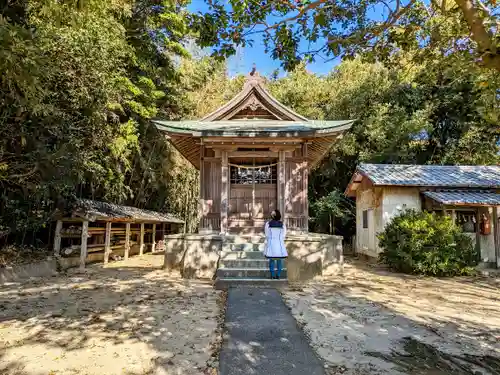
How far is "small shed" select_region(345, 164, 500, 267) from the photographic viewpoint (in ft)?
37.7

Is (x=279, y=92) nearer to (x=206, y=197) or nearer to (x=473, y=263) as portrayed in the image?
(x=206, y=197)

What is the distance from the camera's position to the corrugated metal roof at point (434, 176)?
12.0 meters

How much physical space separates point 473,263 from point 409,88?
1237 cm

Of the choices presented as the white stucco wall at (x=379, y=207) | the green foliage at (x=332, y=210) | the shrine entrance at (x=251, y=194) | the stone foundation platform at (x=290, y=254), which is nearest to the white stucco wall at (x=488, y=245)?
the white stucco wall at (x=379, y=207)

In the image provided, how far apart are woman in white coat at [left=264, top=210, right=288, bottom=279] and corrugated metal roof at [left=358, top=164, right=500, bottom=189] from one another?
20.8 feet

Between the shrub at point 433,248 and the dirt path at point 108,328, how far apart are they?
20.0 feet

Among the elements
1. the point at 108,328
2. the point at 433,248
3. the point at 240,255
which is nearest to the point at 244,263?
the point at 240,255

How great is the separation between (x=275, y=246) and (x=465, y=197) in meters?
8.21

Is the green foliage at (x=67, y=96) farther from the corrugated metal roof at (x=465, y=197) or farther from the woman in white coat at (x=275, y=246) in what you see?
the corrugated metal roof at (x=465, y=197)

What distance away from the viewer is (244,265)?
7773 millimetres

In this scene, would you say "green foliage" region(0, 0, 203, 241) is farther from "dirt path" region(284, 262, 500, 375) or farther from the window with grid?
"dirt path" region(284, 262, 500, 375)

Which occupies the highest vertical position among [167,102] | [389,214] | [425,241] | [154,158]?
[167,102]

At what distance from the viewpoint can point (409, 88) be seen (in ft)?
61.9

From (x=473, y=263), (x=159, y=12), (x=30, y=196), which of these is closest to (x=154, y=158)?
(x=159, y=12)
